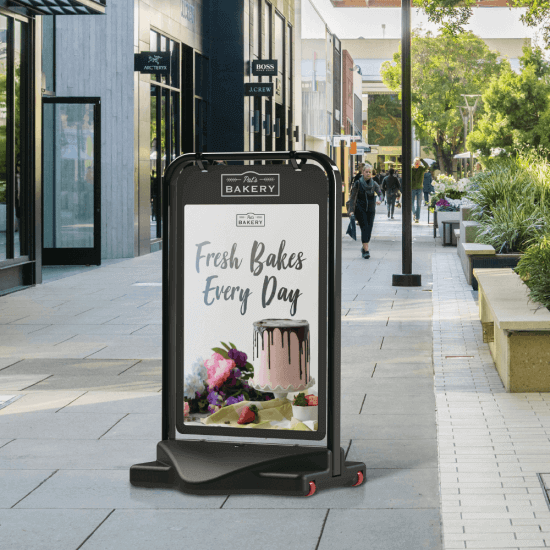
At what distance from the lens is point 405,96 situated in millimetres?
13430

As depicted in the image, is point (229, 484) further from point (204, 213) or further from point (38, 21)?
point (38, 21)

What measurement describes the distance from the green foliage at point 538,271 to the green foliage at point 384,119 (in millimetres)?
109657

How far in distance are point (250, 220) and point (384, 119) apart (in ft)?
380

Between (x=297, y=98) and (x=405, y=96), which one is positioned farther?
(x=297, y=98)

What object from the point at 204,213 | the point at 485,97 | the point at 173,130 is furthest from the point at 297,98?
the point at 204,213

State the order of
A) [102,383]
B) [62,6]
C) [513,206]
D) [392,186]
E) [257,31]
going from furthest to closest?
1. [392,186]
2. [257,31]
3. [513,206]
4. [62,6]
5. [102,383]

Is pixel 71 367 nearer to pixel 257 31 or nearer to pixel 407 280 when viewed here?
pixel 407 280

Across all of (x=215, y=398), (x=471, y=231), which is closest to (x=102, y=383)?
(x=215, y=398)

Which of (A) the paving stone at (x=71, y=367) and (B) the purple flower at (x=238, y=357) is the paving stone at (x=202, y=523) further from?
(A) the paving stone at (x=71, y=367)

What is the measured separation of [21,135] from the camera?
1373cm

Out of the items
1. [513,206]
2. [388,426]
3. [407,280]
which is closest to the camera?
[388,426]

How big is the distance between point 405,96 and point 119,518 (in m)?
10.4

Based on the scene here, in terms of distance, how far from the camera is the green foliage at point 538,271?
7.49 meters

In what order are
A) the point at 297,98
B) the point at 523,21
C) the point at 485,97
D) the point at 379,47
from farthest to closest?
the point at 379,47, the point at 297,98, the point at 485,97, the point at 523,21
